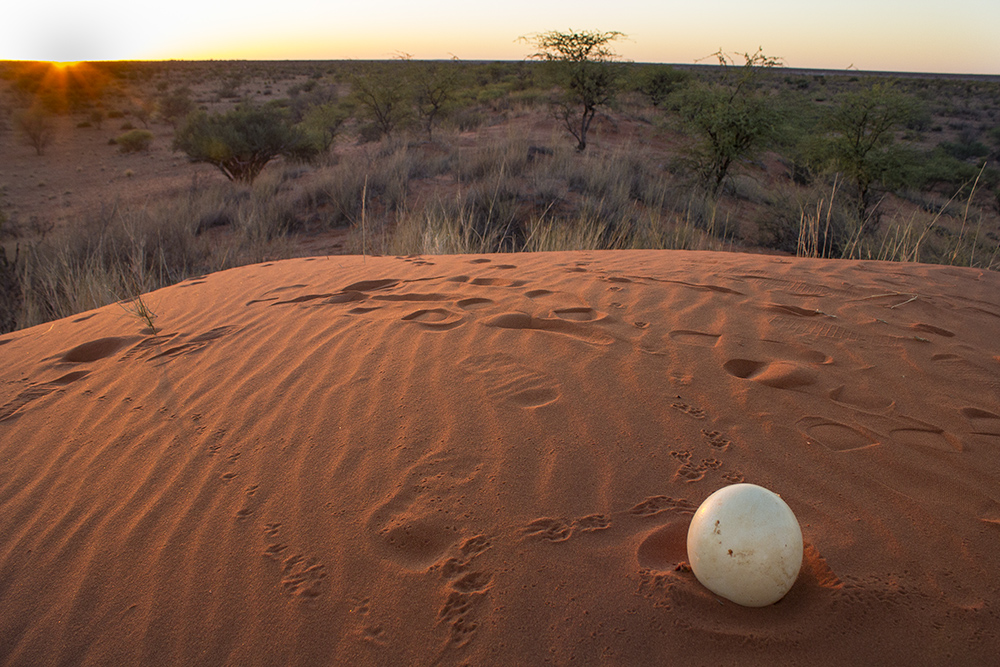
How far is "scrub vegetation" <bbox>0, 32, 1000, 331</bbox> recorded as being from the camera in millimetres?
7113

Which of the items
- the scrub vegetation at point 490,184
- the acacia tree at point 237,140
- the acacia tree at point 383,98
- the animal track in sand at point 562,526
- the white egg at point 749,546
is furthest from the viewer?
the acacia tree at point 383,98

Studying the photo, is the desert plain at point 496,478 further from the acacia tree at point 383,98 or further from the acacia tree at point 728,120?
the acacia tree at point 383,98

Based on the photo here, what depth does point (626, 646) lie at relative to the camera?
1.35 meters

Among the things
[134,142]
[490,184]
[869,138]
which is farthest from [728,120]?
[134,142]

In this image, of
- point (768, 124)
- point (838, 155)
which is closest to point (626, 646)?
point (768, 124)

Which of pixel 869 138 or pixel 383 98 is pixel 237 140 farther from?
pixel 869 138

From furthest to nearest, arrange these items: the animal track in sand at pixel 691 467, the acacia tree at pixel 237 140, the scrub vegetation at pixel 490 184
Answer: the acacia tree at pixel 237 140 → the scrub vegetation at pixel 490 184 → the animal track in sand at pixel 691 467

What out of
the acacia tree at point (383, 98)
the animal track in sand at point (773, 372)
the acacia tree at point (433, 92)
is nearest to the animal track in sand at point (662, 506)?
the animal track in sand at point (773, 372)

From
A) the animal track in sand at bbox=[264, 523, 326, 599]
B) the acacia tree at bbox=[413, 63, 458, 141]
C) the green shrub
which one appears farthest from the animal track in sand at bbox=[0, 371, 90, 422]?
the green shrub

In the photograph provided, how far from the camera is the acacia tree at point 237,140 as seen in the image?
537 inches

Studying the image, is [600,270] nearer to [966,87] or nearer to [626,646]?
[626,646]

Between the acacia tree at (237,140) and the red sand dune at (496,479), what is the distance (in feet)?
38.9

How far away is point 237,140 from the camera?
13688 millimetres

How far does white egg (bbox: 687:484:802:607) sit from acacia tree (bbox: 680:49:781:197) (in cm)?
1133
